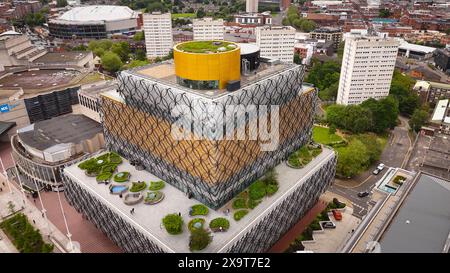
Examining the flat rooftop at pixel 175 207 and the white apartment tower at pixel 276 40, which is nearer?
the flat rooftop at pixel 175 207

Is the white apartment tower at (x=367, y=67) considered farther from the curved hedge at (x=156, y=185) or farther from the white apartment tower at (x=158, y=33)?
the white apartment tower at (x=158, y=33)

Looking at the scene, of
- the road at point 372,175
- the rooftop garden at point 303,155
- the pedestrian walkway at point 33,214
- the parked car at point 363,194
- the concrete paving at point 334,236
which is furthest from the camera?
the parked car at point 363,194

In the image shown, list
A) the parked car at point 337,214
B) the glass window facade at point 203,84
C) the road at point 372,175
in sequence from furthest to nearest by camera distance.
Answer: the road at point 372,175, the parked car at point 337,214, the glass window facade at point 203,84

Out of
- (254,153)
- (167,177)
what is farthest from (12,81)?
(254,153)

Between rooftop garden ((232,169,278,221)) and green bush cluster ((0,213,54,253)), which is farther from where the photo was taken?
green bush cluster ((0,213,54,253))

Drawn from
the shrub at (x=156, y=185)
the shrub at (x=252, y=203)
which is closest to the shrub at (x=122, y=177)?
the shrub at (x=156, y=185)

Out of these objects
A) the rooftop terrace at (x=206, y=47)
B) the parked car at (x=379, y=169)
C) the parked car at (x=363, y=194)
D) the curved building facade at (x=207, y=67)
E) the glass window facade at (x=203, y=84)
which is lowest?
the parked car at (x=363, y=194)

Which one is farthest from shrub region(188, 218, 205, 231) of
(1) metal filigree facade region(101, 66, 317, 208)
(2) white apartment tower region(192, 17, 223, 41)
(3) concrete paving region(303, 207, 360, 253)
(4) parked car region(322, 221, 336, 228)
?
(2) white apartment tower region(192, 17, 223, 41)

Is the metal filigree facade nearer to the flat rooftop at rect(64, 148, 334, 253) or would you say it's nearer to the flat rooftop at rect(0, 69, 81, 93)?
the flat rooftop at rect(64, 148, 334, 253)
